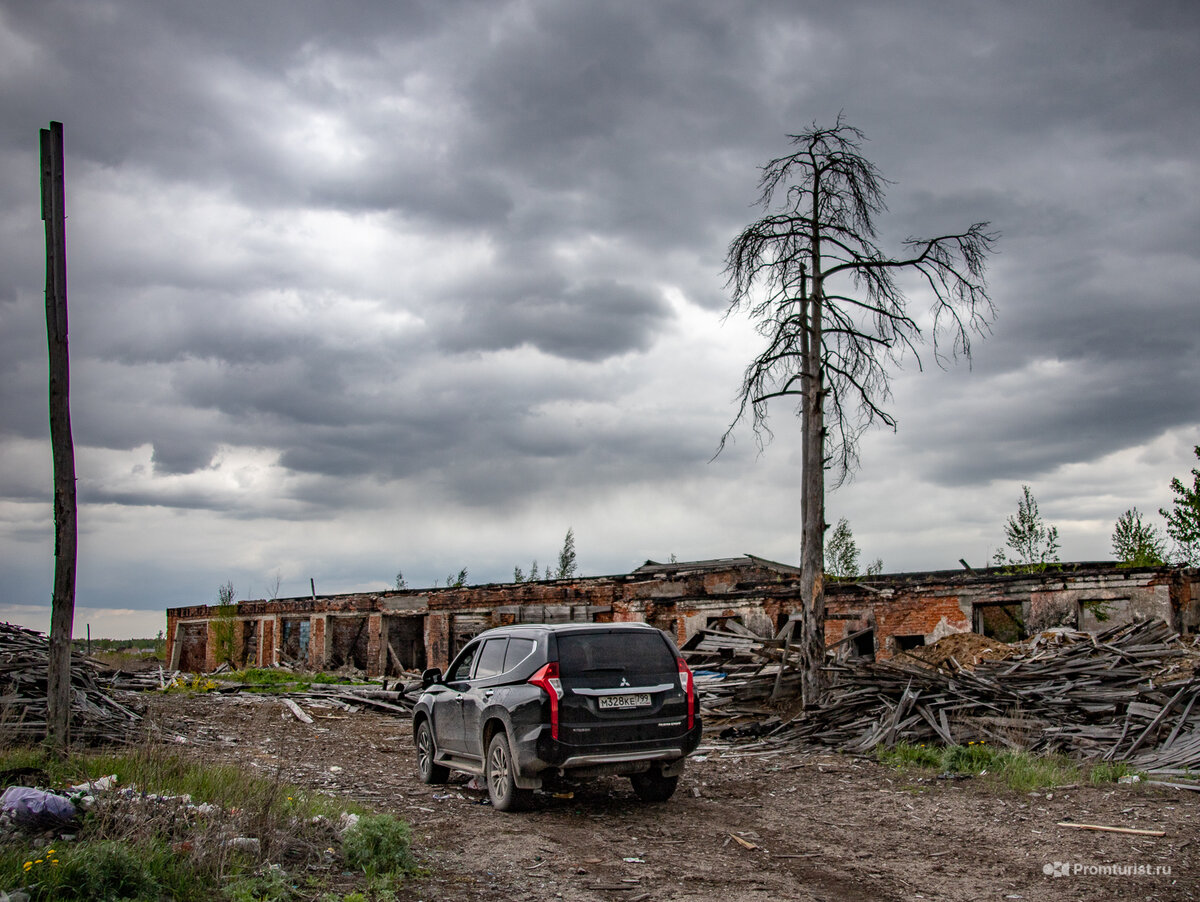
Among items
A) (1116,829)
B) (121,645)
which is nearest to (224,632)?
(1116,829)

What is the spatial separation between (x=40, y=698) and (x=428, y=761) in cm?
707

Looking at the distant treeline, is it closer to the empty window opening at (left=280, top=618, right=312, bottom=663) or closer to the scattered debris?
Answer: the empty window opening at (left=280, top=618, right=312, bottom=663)

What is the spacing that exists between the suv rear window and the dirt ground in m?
1.49

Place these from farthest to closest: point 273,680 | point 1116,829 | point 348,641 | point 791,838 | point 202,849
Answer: point 348,641 → point 273,680 → point 791,838 → point 1116,829 → point 202,849

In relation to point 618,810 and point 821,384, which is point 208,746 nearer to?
point 618,810

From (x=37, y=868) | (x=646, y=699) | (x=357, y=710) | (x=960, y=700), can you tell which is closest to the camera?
(x=37, y=868)

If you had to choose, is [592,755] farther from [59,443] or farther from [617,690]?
[59,443]

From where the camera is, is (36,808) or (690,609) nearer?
(36,808)

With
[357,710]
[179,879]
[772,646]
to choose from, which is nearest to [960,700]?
[772,646]

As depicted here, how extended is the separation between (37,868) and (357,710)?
17.5 m

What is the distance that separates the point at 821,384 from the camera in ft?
54.0

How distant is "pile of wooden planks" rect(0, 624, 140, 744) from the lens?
13.0m

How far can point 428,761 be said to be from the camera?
11648 millimetres

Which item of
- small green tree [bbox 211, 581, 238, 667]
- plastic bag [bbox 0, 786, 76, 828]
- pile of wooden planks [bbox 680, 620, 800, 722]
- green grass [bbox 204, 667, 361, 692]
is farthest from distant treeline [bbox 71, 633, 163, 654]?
plastic bag [bbox 0, 786, 76, 828]
